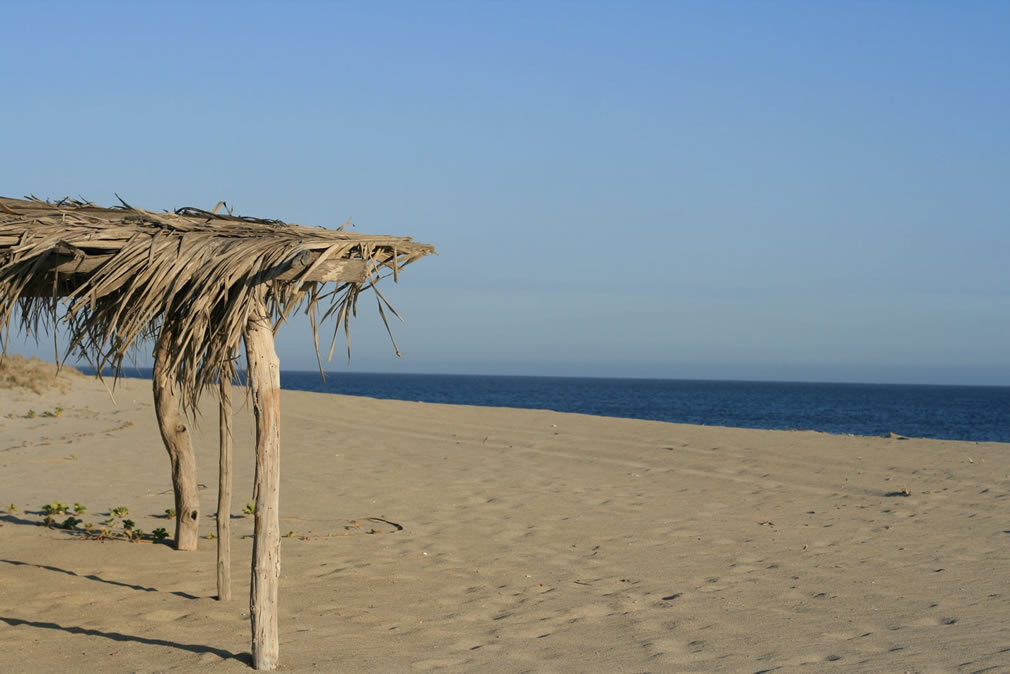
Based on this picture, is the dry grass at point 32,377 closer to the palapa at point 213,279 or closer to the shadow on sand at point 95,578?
the shadow on sand at point 95,578

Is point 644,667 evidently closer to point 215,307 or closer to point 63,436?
point 215,307

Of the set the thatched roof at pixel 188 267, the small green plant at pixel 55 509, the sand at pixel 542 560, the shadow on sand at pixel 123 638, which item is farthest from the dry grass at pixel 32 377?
the thatched roof at pixel 188 267

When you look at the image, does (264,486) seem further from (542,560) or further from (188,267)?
(542,560)

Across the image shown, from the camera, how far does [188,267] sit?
16.8ft

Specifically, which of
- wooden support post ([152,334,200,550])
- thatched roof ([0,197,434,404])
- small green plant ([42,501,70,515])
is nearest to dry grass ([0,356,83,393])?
small green plant ([42,501,70,515])

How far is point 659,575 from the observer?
25.5 feet

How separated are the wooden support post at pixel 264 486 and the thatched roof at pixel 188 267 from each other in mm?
161

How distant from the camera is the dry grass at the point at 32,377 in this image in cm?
2153

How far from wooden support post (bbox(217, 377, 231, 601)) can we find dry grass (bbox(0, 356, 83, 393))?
15731 millimetres

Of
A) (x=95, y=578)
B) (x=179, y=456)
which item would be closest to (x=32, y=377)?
(x=179, y=456)

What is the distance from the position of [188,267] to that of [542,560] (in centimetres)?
449

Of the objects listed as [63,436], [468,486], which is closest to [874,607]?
[468,486]

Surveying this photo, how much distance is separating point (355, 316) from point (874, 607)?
4.16 meters

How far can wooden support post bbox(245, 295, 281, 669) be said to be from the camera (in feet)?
17.2
